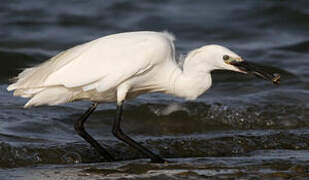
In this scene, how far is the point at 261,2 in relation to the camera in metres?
17.2

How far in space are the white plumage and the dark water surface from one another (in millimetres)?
727

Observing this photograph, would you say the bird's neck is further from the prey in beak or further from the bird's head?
the prey in beak

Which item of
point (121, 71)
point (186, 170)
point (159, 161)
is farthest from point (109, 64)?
point (186, 170)

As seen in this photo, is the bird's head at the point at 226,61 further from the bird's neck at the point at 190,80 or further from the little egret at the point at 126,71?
the bird's neck at the point at 190,80

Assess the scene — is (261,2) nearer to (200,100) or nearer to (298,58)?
(298,58)

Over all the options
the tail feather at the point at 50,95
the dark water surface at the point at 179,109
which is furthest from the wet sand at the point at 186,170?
the tail feather at the point at 50,95

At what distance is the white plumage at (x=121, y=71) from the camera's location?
22.3ft

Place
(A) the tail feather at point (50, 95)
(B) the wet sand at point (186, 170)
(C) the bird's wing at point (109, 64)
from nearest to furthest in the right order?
(B) the wet sand at point (186, 170) → (C) the bird's wing at point (109, 64) → (A) the tail feather at point (50, 95)

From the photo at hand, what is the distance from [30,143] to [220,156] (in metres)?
2.06

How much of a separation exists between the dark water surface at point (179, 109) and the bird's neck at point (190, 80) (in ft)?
2.35

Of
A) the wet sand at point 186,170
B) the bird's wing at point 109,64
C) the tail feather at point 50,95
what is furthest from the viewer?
the tail feather at point 50,95

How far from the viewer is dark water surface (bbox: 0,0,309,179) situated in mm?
6867

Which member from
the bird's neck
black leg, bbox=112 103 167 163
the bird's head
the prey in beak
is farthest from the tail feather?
the prey in beak

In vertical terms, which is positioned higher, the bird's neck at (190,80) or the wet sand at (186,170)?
the bird's neck at (190,80)
